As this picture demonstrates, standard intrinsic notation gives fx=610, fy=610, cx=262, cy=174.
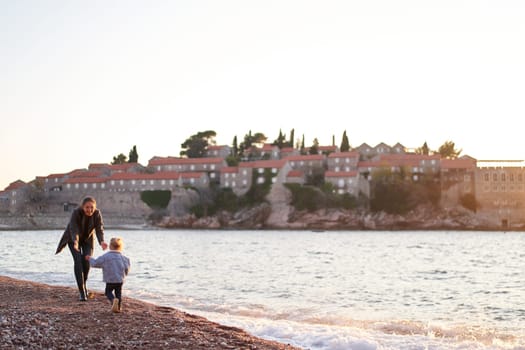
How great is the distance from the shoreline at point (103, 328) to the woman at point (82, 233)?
0.87 m

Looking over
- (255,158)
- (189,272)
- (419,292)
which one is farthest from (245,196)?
(419,292)

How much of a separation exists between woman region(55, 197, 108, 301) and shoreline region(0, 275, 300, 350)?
868 millimetres

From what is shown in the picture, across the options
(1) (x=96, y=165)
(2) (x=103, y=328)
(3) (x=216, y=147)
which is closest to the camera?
(2) (x=103, y=328)

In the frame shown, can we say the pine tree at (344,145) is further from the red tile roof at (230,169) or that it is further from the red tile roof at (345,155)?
the red tile roof at (230,169)

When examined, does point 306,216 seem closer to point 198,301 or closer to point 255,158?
point 255,158

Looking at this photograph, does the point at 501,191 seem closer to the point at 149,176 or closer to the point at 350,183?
the point at 350,183

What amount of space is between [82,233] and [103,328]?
2.50 metres

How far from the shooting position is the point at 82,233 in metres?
11.0

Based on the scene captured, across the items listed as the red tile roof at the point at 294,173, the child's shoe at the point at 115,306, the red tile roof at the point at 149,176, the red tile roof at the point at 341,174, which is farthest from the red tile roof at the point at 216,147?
the child's shoe at the point at 115,306

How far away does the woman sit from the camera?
10828 millimetres

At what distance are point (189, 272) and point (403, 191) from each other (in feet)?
243

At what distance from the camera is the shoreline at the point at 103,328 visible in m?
7.98

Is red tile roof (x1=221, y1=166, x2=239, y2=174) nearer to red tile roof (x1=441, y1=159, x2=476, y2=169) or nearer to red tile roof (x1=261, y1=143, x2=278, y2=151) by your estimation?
red tile roof (x1=261, y1=143, x2=278, y2=151)

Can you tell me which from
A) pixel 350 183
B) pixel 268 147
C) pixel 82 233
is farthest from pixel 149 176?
pixel 82 233
